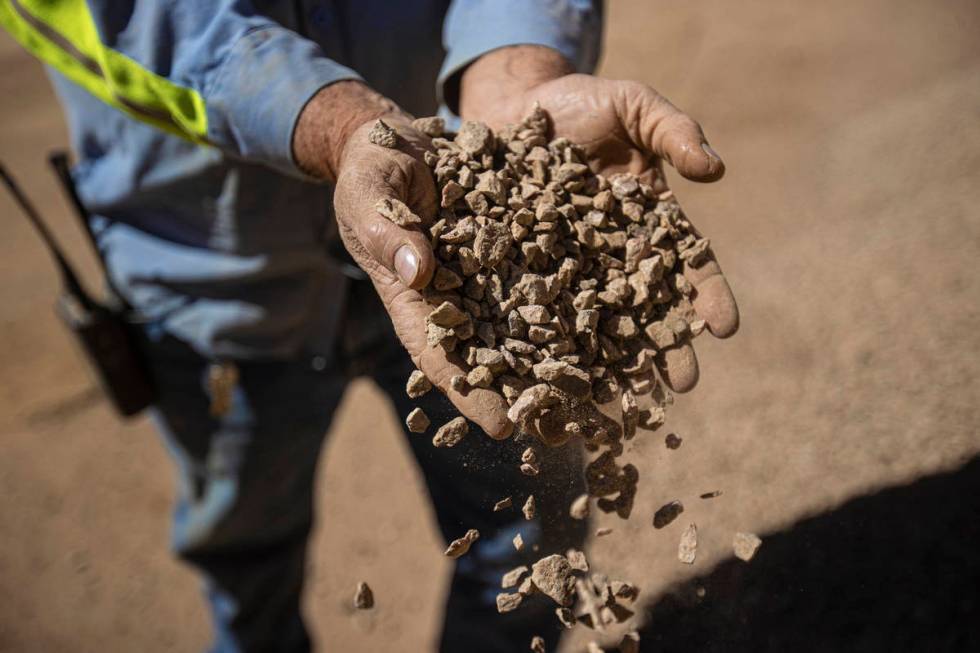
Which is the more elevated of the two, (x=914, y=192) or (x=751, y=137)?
(x=914, y=192)

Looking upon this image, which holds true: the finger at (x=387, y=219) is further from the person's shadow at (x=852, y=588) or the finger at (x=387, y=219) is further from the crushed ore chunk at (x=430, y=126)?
the person's shadow at (x=852, y=588)

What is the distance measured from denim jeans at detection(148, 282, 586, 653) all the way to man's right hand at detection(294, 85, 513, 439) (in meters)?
0.41

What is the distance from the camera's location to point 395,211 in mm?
1098

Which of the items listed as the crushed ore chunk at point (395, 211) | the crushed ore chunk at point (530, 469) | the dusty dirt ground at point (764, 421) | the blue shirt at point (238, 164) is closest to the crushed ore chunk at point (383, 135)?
the crushed ore chunk at point (395, 211)

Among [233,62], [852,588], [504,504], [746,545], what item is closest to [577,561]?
[504,504]

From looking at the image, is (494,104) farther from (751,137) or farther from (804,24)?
(804,24)

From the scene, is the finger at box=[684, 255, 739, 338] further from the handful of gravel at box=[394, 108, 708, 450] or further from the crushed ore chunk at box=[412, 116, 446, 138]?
the crushed ore chunk at box=[412, 116, 446, 138]

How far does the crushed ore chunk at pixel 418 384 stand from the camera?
3.88 ft

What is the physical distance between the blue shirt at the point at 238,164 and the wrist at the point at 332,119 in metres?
0.07

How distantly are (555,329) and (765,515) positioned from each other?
2.03ft

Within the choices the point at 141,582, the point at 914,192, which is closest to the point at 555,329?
the point at 914,192

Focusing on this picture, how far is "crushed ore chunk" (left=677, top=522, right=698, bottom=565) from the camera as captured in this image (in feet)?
4.28

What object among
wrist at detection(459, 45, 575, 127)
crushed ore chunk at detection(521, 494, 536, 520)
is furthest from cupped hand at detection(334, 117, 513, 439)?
wrist at detection(459, 45, 575, 127)

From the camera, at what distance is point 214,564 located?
205cm
